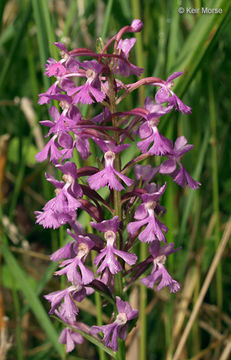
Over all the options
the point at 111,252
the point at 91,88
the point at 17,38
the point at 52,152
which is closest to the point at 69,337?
the point at 111,252

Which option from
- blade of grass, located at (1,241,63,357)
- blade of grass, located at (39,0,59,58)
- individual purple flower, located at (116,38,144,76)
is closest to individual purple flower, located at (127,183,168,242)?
individual purple flower, located at (116,38,144,76)

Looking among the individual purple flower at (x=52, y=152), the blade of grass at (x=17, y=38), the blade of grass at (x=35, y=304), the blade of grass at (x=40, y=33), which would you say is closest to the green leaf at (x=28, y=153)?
the blade of grass at (x=17, y=38)

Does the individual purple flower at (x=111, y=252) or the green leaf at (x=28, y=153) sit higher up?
the individual purple flower at (x=111, y=252)

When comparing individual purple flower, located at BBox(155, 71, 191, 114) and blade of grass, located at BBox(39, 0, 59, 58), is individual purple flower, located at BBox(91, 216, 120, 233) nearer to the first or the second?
individual purple flower, located at BBox(155, 71, 191, 114)

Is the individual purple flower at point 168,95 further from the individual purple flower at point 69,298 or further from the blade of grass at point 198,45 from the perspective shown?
the individual purple flower at point 69,298

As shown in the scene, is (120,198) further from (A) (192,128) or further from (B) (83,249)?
(A) (192,128)

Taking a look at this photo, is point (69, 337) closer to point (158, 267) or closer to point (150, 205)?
point (158, 267)
